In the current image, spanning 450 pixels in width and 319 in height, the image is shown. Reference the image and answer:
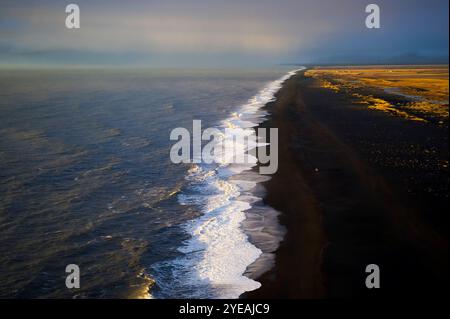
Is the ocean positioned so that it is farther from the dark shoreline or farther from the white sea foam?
the dark shoreline

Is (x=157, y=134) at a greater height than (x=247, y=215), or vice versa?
(x=157, y=134)

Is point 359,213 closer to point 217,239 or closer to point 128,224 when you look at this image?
point 217,239

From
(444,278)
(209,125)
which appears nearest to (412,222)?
(444,278)

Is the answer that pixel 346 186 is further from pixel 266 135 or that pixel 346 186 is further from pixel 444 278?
pixel 266 135

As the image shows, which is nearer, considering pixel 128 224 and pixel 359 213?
pixel 359 213

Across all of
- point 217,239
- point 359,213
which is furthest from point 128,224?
point 359,213
